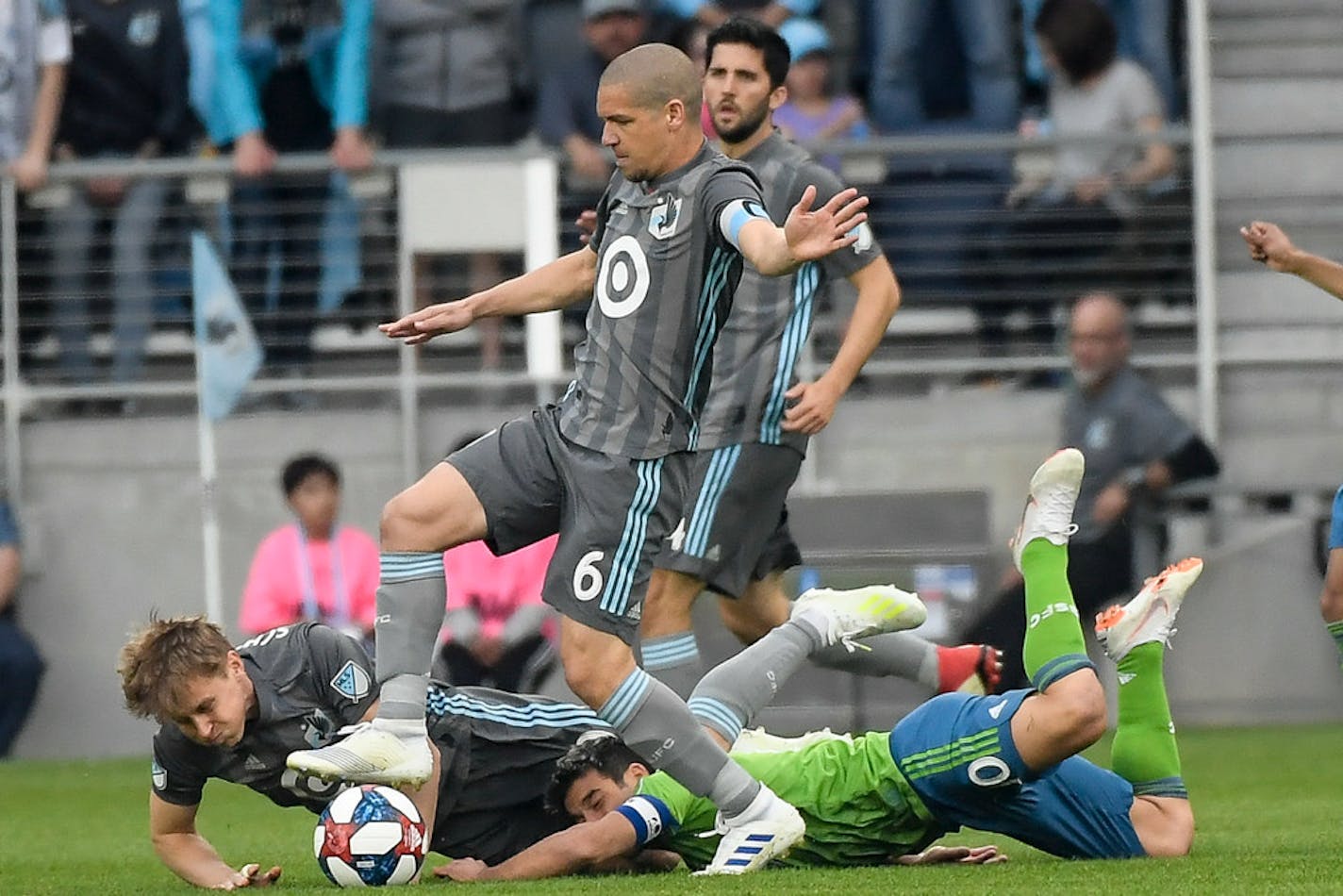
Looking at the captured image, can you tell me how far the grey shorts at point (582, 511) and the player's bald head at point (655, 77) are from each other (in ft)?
2.95

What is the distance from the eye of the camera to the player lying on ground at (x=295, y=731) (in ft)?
20.0

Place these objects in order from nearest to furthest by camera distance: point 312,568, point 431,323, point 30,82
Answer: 1. point 431,323
2. point 312,568
3. point 30,82

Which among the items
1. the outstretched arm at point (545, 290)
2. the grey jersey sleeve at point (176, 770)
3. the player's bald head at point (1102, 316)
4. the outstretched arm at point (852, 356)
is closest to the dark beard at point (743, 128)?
the outstretched arm at point (852, 356)

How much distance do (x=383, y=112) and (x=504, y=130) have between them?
680 mm

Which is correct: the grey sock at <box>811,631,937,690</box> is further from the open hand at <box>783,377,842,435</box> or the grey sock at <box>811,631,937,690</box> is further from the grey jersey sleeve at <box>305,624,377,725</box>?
the grey jersey sleeve at <box>305,624,377,725</box>

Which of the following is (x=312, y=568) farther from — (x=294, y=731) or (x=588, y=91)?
(x=294, y=731)

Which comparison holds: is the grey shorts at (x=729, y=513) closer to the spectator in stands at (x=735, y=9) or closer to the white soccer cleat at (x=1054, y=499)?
the white soccer cleat at (x=1054, y=499)

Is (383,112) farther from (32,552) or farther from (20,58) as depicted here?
(32,552)

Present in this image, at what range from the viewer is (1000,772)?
6184mm

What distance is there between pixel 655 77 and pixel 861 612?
1.80m

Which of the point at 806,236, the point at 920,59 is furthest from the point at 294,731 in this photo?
the point at 920,59

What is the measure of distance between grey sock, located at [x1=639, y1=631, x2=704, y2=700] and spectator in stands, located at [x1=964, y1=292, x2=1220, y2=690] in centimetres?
439

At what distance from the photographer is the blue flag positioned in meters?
12.1

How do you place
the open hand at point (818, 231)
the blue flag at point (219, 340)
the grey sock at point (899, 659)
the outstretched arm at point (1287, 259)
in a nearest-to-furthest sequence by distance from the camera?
1. the open hand at point (818, 231)
2. the outstretched arm at point (1287, 259)
3. the grey sock at point (899, 659)
4. the blue flag at point (219, 340)
